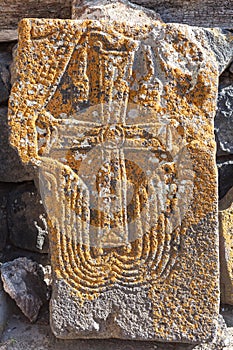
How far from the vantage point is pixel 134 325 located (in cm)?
206

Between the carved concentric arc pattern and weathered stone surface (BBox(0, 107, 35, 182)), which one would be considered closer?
the carved concentric arc pattern

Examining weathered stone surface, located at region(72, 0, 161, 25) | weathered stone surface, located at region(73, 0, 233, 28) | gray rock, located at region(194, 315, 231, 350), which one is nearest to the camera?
gray rock, located at region(194, 315, 231, 350)

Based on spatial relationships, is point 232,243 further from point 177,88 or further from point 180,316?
point 177,88

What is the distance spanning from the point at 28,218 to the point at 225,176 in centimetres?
99

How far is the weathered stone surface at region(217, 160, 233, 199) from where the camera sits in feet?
8.54

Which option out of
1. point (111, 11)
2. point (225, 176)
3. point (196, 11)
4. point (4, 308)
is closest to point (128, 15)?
point (111, 11)

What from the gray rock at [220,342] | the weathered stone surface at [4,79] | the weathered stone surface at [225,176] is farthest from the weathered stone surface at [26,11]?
the gray rock at [220,342]

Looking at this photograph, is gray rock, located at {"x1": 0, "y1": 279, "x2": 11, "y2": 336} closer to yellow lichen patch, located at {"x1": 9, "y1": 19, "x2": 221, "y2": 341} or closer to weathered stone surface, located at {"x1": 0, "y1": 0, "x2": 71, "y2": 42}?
yellow lichen patch, located at {"x1": 9, "y1": 19, "x2": 221, "y2": 341}

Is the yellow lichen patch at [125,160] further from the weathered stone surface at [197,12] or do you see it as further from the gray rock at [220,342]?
the weathered stone surface at [197,12]

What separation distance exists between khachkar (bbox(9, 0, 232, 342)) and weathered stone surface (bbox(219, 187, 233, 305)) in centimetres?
26

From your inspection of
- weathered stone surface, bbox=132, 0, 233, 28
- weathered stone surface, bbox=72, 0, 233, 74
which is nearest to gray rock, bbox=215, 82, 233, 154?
weathered stone surface, bbox=72, 0, 233, 74

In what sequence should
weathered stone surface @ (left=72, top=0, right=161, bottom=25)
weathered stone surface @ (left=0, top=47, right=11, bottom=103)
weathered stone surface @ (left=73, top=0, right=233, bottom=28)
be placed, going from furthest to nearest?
weathered stone surface @ (left=0, top=47, right=11, bottom=103)
weathered stone surface @ (left=73, top=0, right=233, bottom=28)
weathered stone surface @ (left=72, top=0, right=161, bottom=25)

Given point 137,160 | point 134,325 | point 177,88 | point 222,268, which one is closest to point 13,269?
point 134,325

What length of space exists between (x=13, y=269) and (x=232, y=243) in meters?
0.95
